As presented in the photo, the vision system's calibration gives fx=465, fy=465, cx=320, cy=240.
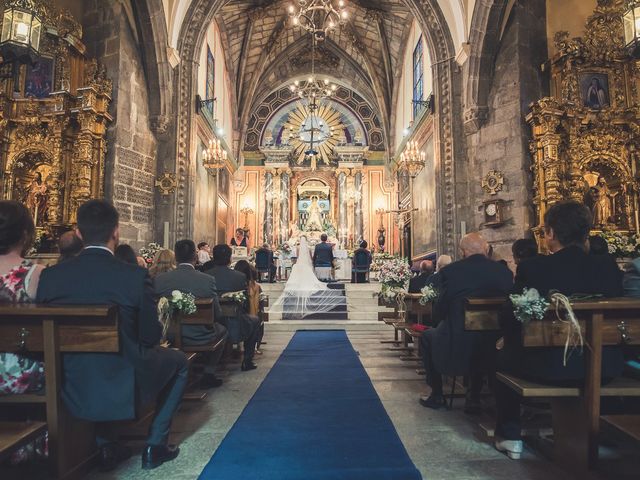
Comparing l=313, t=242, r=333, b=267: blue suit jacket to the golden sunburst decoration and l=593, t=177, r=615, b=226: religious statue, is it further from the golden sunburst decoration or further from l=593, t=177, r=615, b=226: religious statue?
the golden sunburst decoration

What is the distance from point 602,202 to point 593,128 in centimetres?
146

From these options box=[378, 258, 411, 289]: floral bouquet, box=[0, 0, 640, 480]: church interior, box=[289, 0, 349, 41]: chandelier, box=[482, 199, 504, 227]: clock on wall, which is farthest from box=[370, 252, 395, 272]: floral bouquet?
box=[378, 258, 411, 289]: floral bouquet

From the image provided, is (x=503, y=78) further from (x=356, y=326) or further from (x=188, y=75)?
(x=188, y=75)

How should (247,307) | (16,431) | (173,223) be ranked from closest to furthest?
(16,431), (247,307), (173,223)

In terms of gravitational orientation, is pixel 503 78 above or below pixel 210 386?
above

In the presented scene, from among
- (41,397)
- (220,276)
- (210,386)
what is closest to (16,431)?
(41,397)

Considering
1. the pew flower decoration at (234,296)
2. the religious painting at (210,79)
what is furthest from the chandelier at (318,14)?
the pew flower decoration at (234,296)

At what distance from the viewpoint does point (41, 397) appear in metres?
2.20

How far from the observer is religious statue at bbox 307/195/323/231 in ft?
68.1

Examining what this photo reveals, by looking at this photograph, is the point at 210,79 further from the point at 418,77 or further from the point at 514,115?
the point at 514,115

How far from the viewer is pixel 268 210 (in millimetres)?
21672

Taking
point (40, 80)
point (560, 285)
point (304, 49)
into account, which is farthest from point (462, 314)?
point (304, 49)

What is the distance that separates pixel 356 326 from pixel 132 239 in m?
4.84

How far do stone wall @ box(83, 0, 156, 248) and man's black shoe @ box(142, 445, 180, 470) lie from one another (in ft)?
23.6
